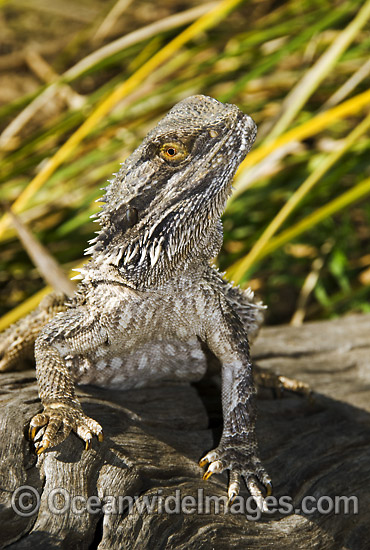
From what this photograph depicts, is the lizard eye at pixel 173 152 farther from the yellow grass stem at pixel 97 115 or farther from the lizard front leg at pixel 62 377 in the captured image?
the yellow grass stem at pixel 97 115

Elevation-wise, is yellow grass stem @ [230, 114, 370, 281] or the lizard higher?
yellow grass stem @ [230, 114, 370, 281]

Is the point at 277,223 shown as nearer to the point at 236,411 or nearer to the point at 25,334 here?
the point at 236,411

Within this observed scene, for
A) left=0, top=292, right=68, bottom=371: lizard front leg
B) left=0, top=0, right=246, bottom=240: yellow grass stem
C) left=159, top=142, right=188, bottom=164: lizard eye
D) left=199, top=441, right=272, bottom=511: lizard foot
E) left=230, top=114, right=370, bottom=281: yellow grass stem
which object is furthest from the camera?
left=0, top=0, right=246, bottom=240: yellow grass stem

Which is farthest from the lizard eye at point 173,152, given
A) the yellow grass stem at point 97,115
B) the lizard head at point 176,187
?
the yellow grass stem at point 97,115

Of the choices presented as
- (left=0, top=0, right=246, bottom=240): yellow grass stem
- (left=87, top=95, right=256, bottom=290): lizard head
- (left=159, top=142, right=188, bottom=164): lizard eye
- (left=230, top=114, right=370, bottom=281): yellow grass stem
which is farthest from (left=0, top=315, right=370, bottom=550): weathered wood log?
(left=0, top=0, right=246, bottom=240): yellow grass stem

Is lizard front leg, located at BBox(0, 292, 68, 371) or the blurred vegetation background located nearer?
lizard front leg, located at BBox(0, 292, 68, 371)

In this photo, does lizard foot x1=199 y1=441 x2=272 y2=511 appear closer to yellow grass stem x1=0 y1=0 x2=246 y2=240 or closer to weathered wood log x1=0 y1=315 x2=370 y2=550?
weathered wood log x1=0 y1=315 x2=370 y2=550

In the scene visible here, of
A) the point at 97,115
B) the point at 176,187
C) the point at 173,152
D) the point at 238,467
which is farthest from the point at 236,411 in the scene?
the point at 97,115
